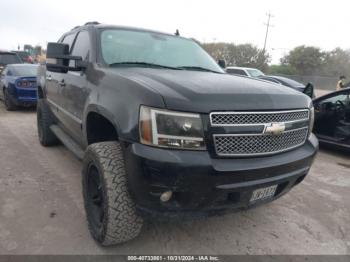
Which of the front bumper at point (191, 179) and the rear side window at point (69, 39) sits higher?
the rear side window at point (69, 39)

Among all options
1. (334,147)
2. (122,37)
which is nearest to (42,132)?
(122,37)

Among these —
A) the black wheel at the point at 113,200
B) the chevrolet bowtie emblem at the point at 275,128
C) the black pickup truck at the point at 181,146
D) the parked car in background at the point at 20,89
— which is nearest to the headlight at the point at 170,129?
the black pickup truck at the point at 181,146

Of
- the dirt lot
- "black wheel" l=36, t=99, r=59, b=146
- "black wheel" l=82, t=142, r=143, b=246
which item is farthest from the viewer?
"black wheel" l=36, t=99, r=59, b=146

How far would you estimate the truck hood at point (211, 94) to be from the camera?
219 cm

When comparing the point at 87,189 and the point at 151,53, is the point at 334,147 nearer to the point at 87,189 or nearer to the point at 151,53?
the point at 151,53

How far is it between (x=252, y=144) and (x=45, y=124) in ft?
12.6

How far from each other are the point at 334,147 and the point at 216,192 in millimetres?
4699

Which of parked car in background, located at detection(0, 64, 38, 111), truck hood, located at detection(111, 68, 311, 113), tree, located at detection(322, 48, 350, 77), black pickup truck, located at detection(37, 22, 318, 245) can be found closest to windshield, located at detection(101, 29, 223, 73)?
black pickup truck, located at detection(37, 22, 318, 245)

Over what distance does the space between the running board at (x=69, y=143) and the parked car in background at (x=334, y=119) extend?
4728 mm

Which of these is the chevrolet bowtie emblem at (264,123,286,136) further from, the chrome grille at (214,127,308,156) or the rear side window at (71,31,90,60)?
the rear side window at (71,31,90,60)

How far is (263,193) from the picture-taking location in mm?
2531

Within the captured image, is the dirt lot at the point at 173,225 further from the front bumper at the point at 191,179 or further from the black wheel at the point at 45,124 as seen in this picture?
the black wheel at the point at 45,124

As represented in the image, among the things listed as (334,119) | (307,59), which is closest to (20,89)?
(334,119)

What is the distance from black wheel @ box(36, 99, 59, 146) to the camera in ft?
16.6
